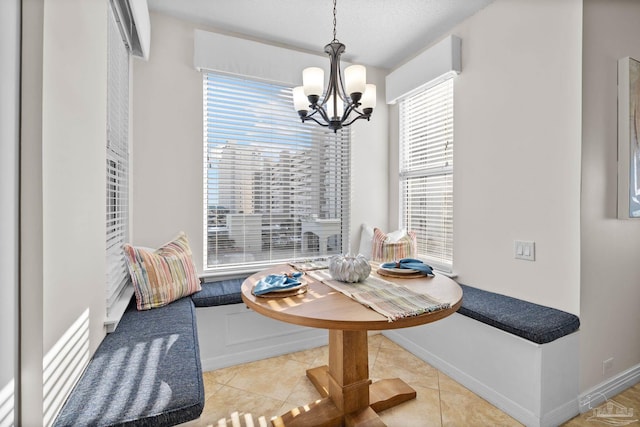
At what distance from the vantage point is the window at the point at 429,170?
2750 millimetres

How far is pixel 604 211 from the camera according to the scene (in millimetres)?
1895

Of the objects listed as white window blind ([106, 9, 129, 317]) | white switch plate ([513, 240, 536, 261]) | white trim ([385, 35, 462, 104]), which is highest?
white trim ([385, 35, 462, 104])

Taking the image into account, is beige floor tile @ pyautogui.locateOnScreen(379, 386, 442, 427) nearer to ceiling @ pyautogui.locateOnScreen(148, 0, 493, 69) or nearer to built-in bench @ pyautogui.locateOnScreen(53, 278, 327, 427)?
built-in bench @ pyautogui.locateOnScreen(53, 278, 327, 427)

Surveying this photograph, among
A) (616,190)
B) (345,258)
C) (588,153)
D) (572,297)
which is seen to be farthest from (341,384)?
(616,190)

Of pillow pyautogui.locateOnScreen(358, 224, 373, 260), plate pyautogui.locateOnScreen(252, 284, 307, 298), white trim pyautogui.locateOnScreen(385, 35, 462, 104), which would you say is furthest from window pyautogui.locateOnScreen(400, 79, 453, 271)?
plate pyautogui.locateOnScreen(252, 284, 307, 298)

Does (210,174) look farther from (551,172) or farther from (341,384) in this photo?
(551,172)

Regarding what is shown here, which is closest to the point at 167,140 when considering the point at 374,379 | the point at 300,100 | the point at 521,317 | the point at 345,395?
the point at 300,100

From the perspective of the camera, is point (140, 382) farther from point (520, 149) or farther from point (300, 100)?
point (520, 149)

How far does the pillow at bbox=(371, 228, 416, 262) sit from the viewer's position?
2.91 metres

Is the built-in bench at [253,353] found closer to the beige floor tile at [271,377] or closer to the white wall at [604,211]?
the beige floor tile at [271,377]

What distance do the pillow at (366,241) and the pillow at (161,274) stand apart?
161 cm

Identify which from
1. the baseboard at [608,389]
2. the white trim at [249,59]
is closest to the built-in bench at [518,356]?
the baseboard at [608,389]

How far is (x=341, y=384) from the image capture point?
5.56 ft

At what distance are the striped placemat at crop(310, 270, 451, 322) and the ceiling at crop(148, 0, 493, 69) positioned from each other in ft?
6.54
